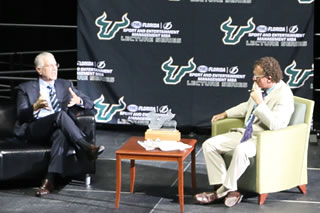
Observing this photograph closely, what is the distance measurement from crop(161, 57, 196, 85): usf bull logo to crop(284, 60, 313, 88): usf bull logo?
1.12 meters

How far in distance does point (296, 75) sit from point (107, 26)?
7.66 ft

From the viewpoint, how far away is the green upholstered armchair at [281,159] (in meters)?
5.45

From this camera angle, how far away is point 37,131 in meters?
6.10

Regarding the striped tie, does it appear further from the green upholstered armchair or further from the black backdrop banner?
the black backdrop banner

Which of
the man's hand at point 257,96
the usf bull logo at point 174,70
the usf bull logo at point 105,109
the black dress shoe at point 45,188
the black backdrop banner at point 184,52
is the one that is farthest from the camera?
the usf bull logo at point 105,109

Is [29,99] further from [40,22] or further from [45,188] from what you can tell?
[40,22]

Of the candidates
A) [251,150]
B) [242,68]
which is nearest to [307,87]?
[242,68]

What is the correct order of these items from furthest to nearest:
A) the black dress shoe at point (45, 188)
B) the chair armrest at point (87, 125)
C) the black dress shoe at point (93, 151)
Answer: the chair armrest at point (87, 125), the black dress shoe at point (93, 151), the black dress shoe at point (45, 188)

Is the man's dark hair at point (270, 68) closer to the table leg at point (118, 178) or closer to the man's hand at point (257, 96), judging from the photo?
the man's hand at point (257, 96)

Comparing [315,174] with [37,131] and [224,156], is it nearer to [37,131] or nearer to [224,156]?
[224,156]

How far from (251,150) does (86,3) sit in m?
3.66

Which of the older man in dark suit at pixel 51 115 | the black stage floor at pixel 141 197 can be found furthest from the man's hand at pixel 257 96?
the older man in dark suit at pixel 51 115

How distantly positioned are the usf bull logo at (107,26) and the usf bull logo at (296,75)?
2011mm

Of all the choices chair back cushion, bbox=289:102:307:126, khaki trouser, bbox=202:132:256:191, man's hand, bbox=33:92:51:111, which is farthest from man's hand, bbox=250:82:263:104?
man's hand, bbox=33:92:51:111
